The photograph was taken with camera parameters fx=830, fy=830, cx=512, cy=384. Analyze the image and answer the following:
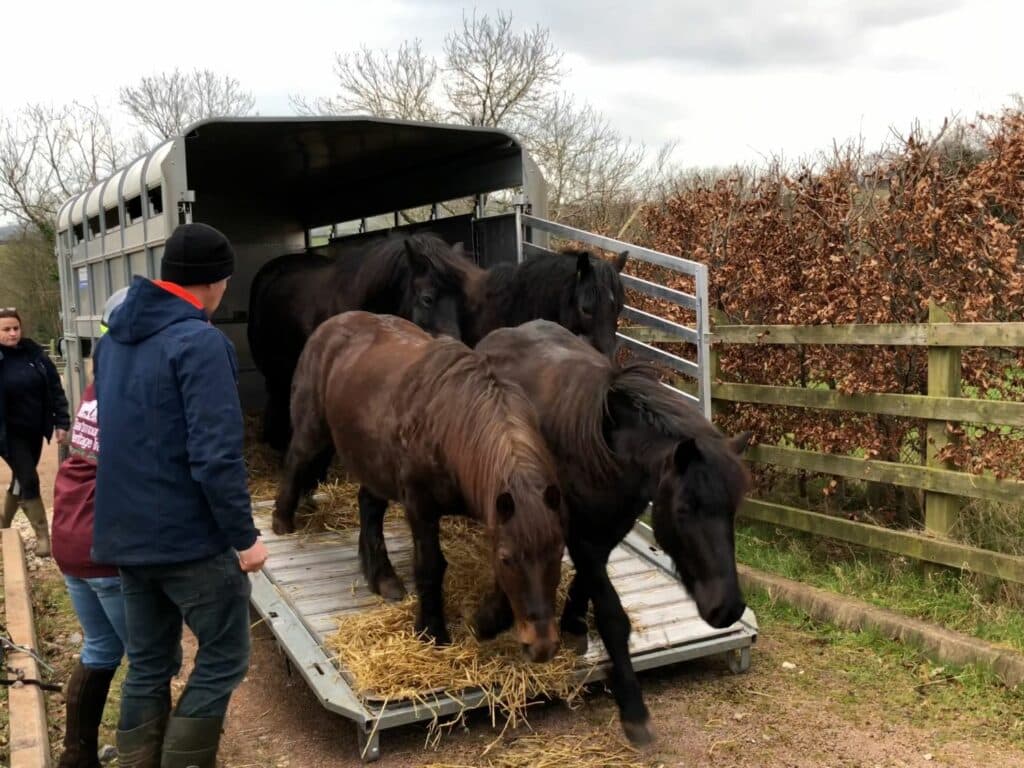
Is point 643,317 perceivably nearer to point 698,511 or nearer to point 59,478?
point 698,511

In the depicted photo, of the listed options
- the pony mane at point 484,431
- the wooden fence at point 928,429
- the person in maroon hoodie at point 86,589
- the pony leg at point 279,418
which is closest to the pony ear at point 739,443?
the pony mane at point 484,431

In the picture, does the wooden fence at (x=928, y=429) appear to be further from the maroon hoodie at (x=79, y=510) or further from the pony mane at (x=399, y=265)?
the maroon hoodie at (x=79, y=510)

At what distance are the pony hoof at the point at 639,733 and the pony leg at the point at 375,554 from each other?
138 cm

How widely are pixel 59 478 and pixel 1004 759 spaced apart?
12.3 feet

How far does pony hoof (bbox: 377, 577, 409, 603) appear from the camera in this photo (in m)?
4.23

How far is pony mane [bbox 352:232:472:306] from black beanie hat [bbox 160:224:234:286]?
2.90m

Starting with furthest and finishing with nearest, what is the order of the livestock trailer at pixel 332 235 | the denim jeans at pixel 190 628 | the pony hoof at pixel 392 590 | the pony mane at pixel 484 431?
the pony hoof at pixel 392 590 → the livestock trailer at pixel 332 235 → the pony mane at pixel 484 431 → the denim jeans at pixel 190 628

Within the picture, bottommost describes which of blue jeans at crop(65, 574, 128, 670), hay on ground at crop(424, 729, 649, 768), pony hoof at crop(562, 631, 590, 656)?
hay on ground at crop(424, 729, 649, 768)

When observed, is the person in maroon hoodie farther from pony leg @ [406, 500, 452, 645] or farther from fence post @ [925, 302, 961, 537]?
fence post @ [925, 302, 961, 537]

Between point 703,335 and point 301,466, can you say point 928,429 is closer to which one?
point 703,335

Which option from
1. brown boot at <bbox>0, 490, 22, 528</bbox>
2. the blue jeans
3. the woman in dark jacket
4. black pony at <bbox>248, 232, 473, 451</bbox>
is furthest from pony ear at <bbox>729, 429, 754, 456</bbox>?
brown boot at <bbox>0, 490, 22, 528</bbox>

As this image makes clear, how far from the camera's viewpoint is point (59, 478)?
2.99 m

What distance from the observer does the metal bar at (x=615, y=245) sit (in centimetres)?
504

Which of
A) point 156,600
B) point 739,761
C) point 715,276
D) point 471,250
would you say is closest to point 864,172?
point 715,276
